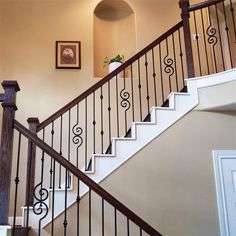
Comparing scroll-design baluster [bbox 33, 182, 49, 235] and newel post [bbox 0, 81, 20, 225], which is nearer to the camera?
newel post [bbox 0, 81, 20, 225]

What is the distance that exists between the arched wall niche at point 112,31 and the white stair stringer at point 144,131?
2.17 meters

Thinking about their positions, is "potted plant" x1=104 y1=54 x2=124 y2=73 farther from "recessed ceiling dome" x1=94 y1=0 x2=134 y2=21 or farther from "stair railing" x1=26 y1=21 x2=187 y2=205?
"recessed ceiling dome" x1=94 y1=0 x2=134 y2=21

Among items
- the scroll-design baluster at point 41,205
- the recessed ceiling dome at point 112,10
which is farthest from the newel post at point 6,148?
the recessed ceiling dome at point 112,10

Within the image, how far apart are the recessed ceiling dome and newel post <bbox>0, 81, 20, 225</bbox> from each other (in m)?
3.78

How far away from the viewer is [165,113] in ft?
12.4

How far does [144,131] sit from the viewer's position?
12.1 feet

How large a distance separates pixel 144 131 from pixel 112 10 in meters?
3.35

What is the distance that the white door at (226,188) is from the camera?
11.8 feet

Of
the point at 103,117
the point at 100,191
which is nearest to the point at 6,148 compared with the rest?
the point at 100,191

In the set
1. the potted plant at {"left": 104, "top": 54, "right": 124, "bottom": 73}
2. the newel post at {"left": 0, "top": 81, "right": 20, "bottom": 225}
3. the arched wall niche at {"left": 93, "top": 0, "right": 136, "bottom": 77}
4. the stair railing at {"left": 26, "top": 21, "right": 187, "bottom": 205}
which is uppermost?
the arched wall niche at {"left": 93, "top": 0, "right": 136, "bottom": 77}

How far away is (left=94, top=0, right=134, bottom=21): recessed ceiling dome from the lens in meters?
5.95

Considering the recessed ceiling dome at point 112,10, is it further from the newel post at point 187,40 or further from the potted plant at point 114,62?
the newel post at point 187,40

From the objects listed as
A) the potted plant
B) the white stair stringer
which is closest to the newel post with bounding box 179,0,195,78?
the white stair stringer

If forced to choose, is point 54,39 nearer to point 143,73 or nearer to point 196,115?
point 143,73
